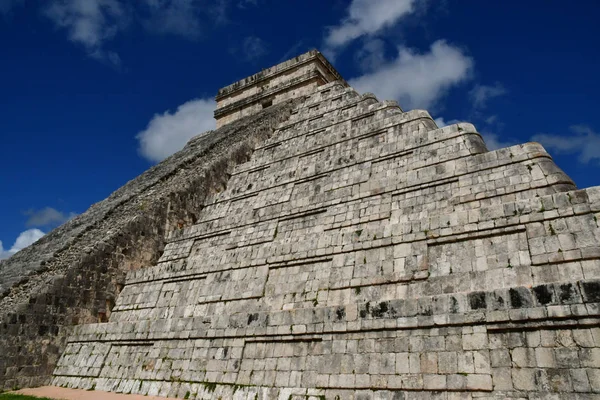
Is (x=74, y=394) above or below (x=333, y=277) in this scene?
below

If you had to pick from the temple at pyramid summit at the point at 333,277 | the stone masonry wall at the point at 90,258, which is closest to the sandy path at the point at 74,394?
the temple at pyramid summit at the point at 333,277

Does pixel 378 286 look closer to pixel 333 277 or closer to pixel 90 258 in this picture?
pixel 333 277

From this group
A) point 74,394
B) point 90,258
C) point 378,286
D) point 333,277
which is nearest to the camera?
point 378,286

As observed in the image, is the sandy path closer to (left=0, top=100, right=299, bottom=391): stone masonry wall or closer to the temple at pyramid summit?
the temple at pyramid summit

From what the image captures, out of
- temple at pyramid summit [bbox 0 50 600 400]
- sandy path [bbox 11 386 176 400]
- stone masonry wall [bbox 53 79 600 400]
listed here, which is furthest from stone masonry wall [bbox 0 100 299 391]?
stone masonry wall [bbox 53 79 600 400]

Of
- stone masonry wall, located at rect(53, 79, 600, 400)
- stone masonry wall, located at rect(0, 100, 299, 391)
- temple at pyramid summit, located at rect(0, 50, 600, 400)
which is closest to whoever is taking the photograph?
stone masonry wall, located at rect(53, 79, 600, 400)

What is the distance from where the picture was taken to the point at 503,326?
5457 mm

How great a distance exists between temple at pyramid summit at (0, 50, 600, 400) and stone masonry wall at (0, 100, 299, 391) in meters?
0.04

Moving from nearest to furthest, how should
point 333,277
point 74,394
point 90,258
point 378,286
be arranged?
point 378,286 → point 333,277 → point 74,394 → point 90,258

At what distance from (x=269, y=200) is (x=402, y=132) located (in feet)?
11.8

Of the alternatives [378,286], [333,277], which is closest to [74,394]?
[333,277]

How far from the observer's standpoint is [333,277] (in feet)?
26.1

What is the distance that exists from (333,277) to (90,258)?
6341 mm

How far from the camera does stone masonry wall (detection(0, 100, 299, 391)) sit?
9422mm
